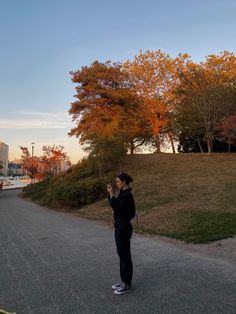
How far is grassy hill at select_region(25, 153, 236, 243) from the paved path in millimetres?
1595

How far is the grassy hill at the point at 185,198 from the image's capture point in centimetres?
838

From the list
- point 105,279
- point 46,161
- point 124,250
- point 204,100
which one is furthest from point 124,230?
point 46,161

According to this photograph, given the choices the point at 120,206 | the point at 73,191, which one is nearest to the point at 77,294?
the point at 120,206

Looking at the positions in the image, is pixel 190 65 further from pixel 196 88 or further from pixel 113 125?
pixel 113 125

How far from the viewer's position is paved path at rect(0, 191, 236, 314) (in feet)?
12.4

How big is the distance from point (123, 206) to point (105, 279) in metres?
1.29

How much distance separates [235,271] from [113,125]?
2263 centimetres

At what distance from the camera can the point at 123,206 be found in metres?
4.27

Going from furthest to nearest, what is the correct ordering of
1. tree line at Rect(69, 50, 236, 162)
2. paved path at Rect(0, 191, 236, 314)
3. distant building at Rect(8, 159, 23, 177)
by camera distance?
distant building at Rect(8, 159, 23, 177)
tree line at Rect(69, 50, 236, 162)
paved path at Rect(0, 191, 236, 314)

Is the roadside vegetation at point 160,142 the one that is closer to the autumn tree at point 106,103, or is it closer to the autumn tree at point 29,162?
the autumn tree at point 106,103

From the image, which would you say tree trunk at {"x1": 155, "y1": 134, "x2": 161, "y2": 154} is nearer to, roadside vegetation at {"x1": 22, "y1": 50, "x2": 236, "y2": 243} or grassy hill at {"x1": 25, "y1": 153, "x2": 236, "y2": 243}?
roadside vegetation at {"x1": 22, "y1": 50, "x2": 236, "y2": 243}

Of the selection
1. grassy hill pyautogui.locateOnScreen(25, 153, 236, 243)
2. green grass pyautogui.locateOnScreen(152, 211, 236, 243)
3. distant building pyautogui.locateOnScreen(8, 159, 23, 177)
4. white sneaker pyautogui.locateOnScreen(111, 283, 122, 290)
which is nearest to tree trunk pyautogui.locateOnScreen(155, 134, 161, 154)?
grassy hill pyautogui.locateOnScreen(25, 153, 236, 243)

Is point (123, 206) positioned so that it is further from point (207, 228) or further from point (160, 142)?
point (160, 142)

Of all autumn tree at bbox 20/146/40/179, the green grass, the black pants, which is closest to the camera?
the black pants
